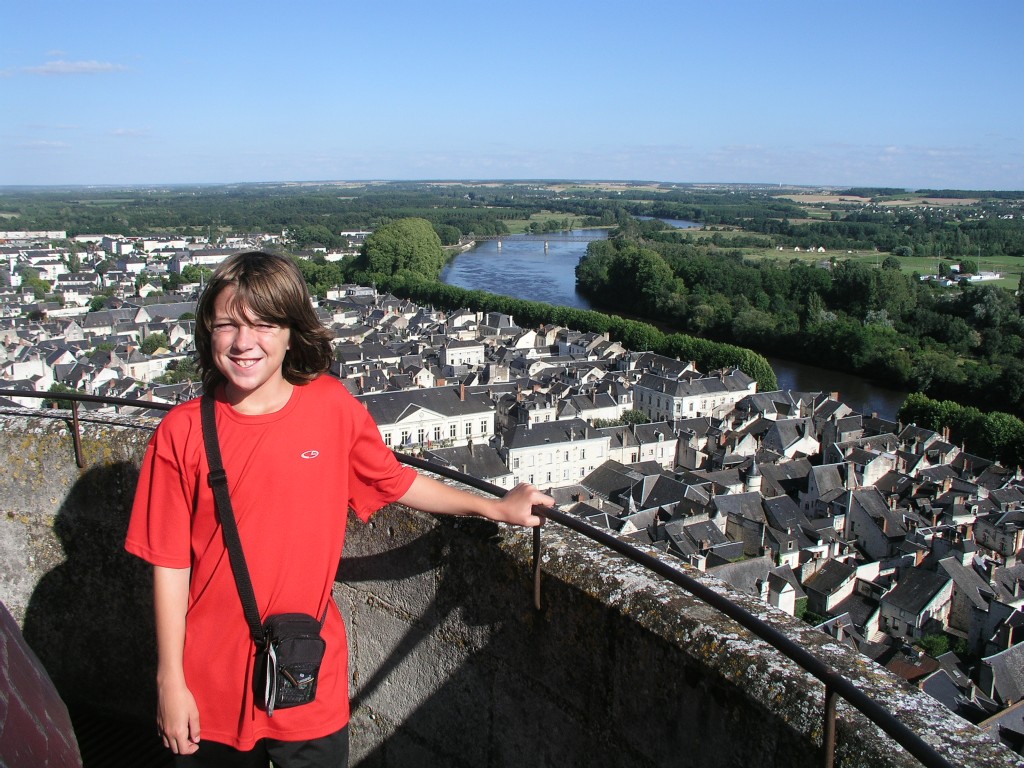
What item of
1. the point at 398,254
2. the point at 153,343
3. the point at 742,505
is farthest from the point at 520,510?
the point at 398,254

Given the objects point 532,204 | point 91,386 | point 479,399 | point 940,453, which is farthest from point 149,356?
point 532,204

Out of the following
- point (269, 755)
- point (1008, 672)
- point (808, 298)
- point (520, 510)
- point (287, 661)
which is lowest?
point (1008, 672)

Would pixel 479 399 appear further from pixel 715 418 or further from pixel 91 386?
pixel 91 386

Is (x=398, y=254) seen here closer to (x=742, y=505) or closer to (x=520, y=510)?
(x=742, y=505)

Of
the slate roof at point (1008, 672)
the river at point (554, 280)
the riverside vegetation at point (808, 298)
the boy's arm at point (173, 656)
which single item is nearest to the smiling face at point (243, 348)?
the boy's arm at point (173, 656)

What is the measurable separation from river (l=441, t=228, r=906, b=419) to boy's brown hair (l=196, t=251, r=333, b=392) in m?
35.5

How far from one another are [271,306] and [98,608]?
6.81 ft

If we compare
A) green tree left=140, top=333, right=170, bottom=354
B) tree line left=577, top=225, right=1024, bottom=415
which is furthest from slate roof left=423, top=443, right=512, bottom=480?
tree line left=577, top=225, right=1024, bottom=415

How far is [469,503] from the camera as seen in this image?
89.9 inches

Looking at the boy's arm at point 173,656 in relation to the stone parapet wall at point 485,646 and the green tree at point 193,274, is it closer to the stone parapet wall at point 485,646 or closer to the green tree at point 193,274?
the stone parapet wall at point 485,646

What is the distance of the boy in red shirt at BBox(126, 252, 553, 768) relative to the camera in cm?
179

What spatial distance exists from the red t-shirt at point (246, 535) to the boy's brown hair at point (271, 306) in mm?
76

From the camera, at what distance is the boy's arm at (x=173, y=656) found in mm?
1795

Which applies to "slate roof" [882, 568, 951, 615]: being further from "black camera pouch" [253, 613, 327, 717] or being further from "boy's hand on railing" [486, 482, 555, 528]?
"black camera pouch" [253, 613, 327, 717]
